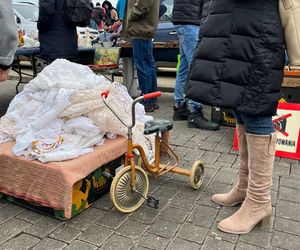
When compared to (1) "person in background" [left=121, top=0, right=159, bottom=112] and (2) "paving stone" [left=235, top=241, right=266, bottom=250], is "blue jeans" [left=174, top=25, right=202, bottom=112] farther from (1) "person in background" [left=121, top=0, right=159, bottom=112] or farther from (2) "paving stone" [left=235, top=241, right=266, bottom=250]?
(2) "paving stone" [left=235, top=241, right=266, bottom=250]

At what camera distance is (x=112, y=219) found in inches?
93.3

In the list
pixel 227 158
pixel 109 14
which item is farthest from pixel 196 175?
pixel 109 14

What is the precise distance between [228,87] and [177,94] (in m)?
2.54

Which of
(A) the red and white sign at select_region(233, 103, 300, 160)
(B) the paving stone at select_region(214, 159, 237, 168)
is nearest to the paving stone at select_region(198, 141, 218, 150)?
(B) the paving stone at select_region(214, 159, 237, 168)

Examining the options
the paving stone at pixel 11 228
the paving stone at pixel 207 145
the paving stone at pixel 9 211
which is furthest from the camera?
the paving stone at pixel 207 145

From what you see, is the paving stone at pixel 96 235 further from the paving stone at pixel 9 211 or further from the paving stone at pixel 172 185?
the paving stone at pixel 172 185

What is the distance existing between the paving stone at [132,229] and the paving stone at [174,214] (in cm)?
18

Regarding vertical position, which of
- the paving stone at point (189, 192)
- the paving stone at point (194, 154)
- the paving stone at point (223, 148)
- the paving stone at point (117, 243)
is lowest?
the paving stone at point (194, 154)

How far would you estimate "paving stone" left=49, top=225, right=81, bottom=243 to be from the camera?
216 centimetres

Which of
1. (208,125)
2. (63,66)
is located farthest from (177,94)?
(63,66)

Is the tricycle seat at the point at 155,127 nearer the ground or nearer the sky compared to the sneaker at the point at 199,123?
nearer the sky

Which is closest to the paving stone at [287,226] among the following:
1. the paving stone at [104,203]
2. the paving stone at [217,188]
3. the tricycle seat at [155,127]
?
the paving stone at [217,188]

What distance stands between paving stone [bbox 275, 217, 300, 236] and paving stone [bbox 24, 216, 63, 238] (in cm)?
136

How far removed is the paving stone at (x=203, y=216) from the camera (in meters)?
2.33
